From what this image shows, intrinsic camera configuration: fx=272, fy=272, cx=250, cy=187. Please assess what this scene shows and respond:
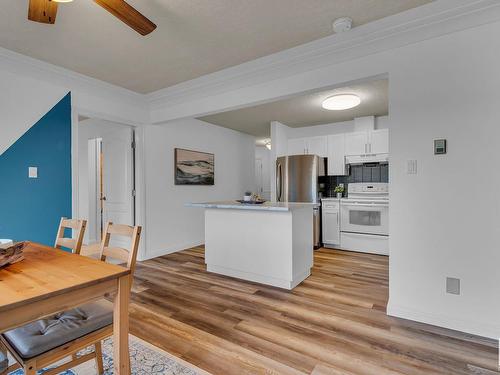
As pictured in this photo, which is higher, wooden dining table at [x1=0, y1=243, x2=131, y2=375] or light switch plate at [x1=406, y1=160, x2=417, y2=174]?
light switch plate at [x1=406, y1=160, x2=417, y2=174]

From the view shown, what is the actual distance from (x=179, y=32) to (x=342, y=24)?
1376mm

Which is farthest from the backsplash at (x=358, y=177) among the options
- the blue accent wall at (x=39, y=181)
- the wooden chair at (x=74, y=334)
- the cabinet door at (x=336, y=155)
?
the wooden chair at (x=74, y=334)

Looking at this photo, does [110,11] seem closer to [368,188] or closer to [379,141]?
[379,141]

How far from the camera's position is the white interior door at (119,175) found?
13.8 feet

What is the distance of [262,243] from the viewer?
3.11 meters

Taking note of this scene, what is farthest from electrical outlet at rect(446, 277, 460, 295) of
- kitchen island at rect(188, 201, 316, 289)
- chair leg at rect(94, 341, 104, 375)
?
chair leg at rect(94, 341, 104, 375)

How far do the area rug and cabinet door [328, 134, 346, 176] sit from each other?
4.20m

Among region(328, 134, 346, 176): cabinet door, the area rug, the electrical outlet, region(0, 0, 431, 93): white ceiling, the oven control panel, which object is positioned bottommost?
the area rug

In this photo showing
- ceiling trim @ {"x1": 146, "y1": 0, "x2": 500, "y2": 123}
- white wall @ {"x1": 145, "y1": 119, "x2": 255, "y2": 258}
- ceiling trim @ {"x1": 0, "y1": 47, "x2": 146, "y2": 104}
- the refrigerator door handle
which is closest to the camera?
ceiling trim @ {"x1": 146, "y1": 0, "x2": 500, "y2": 123}

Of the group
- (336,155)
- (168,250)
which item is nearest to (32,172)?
(168,250)

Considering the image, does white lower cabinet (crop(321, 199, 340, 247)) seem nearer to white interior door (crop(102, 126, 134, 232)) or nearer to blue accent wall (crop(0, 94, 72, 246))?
white interior door (crop(102, 126, 134, 232))

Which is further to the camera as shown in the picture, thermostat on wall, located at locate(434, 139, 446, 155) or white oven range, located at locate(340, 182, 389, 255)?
white oven range, located at locate(340, 182, 389, 255)

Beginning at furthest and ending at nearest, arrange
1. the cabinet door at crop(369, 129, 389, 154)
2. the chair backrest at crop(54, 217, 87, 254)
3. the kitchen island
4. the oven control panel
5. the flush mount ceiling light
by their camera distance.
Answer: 1. the oven control panel
2. the cabinet door at crop(369, 129, 389, 154)
3. the flush mount ceiling light
4. the kitchen island
5. the chair backrest at crop(54, 217, 87, 254)

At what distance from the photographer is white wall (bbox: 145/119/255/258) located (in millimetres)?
4289
